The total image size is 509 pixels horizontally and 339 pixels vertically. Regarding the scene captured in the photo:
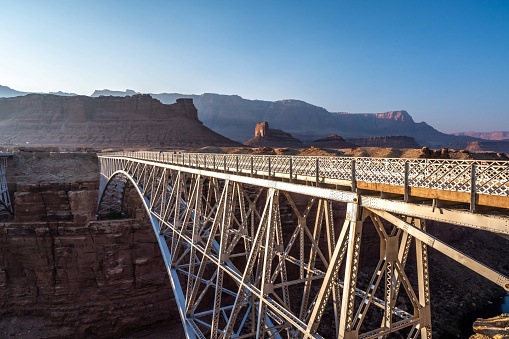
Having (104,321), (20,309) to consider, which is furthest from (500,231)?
(20,309)

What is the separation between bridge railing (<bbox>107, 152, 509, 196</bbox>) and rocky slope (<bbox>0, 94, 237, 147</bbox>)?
8066cm

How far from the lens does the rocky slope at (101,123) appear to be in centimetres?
9094

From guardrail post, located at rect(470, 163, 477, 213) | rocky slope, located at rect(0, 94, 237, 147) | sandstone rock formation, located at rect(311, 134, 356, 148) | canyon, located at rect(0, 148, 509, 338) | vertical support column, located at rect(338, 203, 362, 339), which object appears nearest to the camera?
guardrail post, located at rect(470, 163, 477, 213)

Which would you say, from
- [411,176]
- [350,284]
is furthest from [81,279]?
[411,176]

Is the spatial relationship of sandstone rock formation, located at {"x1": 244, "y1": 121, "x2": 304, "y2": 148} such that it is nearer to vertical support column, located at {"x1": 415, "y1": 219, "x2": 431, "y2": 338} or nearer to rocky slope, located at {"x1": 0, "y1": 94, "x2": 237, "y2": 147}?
rocky slope, located at {"x1": 0, "y1": 94, "x2": 237, "y2": 147}

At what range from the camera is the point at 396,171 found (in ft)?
19.4

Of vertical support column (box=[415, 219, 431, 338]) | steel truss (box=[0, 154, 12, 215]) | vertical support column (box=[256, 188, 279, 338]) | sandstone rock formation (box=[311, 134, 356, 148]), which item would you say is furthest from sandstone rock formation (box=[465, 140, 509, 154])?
vertical support column (box=[415, 219, 431, 338])

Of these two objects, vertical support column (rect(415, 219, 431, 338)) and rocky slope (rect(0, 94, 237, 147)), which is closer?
vertical support column (rect(415, 219, 431, 338))

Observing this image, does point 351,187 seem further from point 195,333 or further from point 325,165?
point 195,333

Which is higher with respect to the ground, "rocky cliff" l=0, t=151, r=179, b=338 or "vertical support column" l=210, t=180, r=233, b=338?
"vertical support column" l=210, t=180, r=233, b=338

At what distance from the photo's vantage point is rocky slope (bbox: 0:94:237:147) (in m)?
90.9

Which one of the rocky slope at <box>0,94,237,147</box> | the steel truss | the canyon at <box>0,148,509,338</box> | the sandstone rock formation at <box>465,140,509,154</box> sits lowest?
the canyon at <box>0,148,509,338</box>

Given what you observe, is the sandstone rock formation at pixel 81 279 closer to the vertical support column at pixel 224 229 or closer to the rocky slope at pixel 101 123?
the vertical support column at pixel 224 229

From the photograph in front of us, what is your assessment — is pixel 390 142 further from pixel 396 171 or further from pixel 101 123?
pixel 396 171
